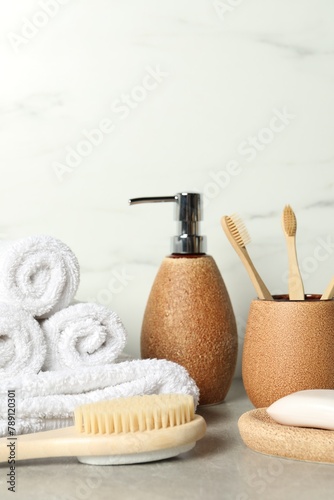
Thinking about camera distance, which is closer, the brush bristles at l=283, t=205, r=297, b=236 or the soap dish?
the soap dish

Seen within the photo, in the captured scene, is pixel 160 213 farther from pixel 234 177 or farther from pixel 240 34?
pixel 240 34

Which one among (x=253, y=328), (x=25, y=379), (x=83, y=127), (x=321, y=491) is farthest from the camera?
(x=83, y=127)

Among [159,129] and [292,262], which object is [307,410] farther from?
[159,129]

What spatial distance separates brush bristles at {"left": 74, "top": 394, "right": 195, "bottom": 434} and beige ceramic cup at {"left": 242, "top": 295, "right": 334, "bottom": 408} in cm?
15

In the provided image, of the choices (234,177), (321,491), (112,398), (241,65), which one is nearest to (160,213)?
(234,177)

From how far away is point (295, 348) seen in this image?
0.70 meters

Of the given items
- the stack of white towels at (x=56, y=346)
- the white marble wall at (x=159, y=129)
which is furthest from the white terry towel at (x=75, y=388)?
the white marble wall at (x=159, y=129)

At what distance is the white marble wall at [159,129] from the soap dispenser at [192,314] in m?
0.14

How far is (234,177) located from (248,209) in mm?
49

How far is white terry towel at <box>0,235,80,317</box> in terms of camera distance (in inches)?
26.9

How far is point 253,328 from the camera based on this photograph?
2.43ft

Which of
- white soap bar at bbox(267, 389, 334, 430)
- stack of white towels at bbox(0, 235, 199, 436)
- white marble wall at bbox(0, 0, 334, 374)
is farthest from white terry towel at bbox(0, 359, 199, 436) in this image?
white marble wall at bbox(0, 0, 334, 374)

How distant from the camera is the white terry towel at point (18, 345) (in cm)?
65

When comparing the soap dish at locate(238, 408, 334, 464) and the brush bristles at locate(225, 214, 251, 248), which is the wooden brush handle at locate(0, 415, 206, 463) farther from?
the brush bristles at locate(225, 214, 251, 248)
